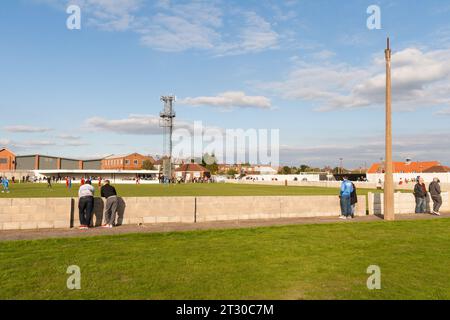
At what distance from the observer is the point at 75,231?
41.0 ft

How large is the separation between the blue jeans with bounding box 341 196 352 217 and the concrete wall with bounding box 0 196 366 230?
2.80 ft

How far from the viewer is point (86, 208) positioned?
13.2 metres

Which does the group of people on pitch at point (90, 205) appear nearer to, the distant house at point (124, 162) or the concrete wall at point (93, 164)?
the distant house at point (124, 162)

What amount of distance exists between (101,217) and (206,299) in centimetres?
906

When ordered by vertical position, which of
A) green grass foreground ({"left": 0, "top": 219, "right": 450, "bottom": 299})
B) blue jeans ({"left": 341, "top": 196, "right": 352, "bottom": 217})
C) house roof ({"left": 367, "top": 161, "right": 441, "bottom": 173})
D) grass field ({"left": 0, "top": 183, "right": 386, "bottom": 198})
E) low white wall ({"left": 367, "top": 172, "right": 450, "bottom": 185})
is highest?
house roof ({"left": 367, "top": 161, "right": 441, "bottom": 173})

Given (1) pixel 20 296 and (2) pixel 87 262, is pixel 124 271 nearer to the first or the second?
(2) pixel 87 262

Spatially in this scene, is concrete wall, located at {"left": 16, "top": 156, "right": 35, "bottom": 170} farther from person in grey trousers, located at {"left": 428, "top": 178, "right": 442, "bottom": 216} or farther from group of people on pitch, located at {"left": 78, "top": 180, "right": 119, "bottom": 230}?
person in grey trousers, located at {"left": 428, "top": 178, "right": 442, "bottom": 216}

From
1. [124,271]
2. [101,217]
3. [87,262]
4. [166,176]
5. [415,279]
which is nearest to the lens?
[415,279]

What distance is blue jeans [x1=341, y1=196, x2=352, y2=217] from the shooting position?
16.6 m

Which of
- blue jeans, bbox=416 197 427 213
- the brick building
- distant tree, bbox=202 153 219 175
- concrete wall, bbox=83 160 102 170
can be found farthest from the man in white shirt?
distant tree, bbox=202 153 219 175

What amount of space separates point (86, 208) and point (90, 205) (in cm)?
18

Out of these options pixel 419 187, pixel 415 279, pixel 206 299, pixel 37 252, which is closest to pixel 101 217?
pixel 37 252

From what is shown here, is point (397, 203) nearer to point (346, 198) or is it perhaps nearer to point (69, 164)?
point (346, 198)
